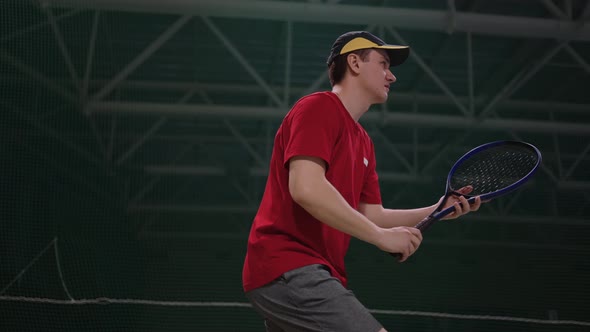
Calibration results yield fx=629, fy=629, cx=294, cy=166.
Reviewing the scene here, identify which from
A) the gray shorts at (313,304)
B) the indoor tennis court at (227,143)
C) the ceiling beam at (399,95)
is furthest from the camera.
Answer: the ceiling beam at (399,95)

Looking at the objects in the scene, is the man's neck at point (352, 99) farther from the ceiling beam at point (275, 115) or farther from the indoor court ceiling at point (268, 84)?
the ceiling beam at point (275, 115)

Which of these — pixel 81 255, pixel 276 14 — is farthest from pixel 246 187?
pixel 276 14

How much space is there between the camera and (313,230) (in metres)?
1.80

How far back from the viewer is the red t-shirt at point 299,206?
1.73m

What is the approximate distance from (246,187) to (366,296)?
285cm

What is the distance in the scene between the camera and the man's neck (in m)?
2.04

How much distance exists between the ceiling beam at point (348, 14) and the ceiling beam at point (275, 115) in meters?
1.21

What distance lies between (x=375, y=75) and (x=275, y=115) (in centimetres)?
493

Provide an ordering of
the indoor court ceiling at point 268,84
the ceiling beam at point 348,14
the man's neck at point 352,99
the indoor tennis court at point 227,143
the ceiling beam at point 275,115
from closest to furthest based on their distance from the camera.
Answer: the man's neck at point 352,99
the ceiling beam at point 348,14
the indoor court ceiling at point 268,84
the indoor tennis court at point 227,143
the ceiling beam at point 275,115

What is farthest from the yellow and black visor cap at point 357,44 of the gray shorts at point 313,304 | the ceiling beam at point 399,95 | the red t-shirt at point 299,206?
the ceiling beam at point 399,95

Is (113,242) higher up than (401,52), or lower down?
lower down

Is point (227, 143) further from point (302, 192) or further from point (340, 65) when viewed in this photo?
point (302, 192)

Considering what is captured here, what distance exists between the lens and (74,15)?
664cm

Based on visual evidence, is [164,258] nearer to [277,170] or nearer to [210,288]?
[210,288]
